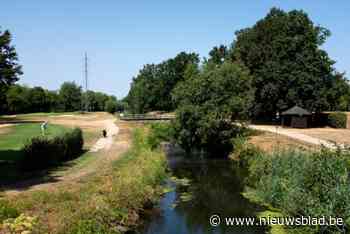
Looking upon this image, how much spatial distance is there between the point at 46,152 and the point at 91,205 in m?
8.74

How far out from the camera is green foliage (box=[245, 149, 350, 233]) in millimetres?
12359

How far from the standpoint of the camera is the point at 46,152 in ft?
69.6

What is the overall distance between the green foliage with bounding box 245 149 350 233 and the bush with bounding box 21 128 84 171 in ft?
38.5

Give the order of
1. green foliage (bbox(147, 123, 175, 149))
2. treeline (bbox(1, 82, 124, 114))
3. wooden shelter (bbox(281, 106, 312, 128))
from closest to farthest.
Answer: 1. green foliage (bbox(147, 123, 175, 149))
2. wooden shelter (bbox(281, 106, 312, 128))
3. treeline (bbox(1, 82, 124, 114))

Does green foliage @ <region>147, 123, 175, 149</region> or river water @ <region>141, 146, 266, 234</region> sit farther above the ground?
green foliage @ <region>147, 123, 175, 149</region>

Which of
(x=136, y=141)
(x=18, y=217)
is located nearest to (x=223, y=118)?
(x=136, y=141)

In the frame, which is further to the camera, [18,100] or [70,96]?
[70,96]

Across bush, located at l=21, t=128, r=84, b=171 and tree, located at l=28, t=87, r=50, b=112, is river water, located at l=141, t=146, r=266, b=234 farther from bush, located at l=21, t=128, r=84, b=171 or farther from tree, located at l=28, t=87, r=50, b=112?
tree, located at l=28, t=87, r=50, b=112

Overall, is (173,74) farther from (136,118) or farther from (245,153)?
(245,153)

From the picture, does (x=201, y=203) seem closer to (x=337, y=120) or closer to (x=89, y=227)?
(x=89, y=227)

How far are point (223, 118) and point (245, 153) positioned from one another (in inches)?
251

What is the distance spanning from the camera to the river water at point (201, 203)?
15.3 meters

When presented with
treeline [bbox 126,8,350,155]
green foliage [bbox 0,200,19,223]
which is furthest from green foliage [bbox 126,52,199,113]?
green foliage [bbox 0,200,19,223]

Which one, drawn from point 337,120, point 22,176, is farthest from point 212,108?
point 337,120
